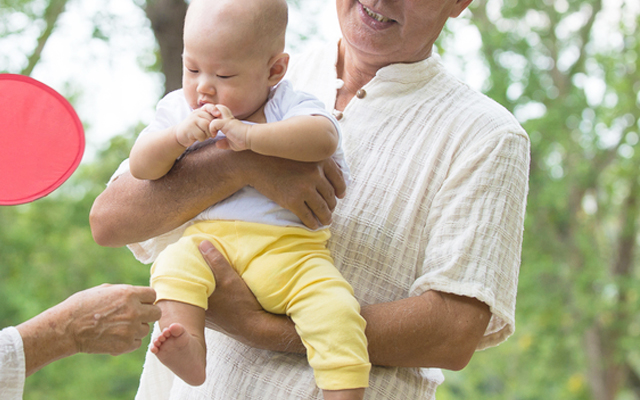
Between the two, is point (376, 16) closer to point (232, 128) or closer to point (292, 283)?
point (232, 128)

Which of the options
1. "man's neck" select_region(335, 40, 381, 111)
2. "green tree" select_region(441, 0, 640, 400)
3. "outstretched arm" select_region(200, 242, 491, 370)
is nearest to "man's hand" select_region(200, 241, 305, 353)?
"outstretched arm" select_region(200, 242, 491, 370)

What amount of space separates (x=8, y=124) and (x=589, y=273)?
643cm

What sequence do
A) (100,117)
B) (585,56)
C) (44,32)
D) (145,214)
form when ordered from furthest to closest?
1. (585,56)
2. (100,117)
3. (44,32)
4. (145,214)

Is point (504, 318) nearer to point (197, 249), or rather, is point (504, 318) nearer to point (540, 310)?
point (197, 249)

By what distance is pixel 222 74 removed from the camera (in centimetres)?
129

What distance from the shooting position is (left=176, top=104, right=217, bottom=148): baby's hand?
1.22 metres

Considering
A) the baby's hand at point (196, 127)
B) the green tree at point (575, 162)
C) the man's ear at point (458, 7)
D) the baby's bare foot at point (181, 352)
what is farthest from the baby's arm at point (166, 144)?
the green tree at point (575, 162)

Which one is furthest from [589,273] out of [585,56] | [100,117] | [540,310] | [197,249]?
[197,249]

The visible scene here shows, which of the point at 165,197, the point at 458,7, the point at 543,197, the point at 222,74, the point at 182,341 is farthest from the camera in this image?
the point at 543,197

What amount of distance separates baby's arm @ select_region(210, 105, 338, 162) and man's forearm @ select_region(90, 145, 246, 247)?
111mm

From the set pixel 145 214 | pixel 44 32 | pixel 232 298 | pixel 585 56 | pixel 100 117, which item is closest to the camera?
pixel 232 298

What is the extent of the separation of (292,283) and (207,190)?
280 mm

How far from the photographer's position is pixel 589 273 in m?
6.65

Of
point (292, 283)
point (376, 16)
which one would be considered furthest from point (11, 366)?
point (376, 16)
